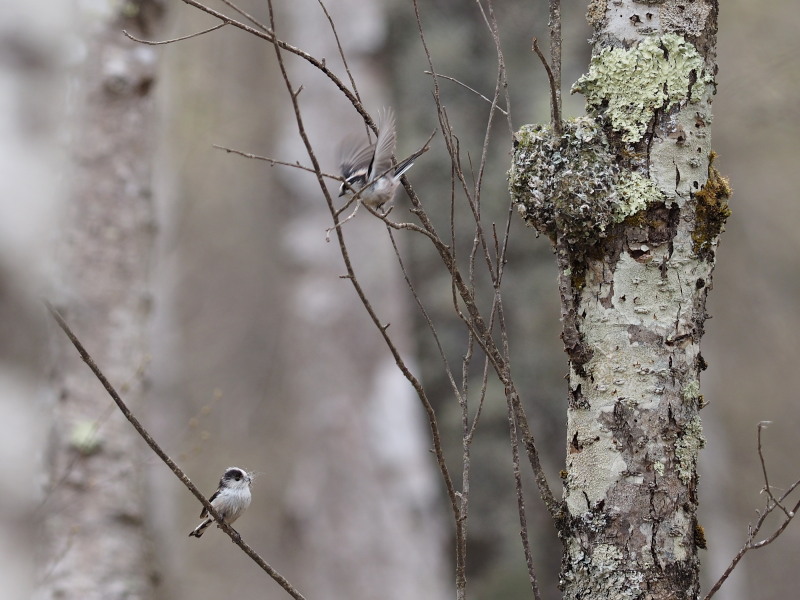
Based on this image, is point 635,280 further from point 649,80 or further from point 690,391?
point 649,80

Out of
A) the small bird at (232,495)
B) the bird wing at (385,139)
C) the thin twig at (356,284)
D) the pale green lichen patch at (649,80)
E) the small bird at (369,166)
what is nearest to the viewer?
the thin twig at (356,284)

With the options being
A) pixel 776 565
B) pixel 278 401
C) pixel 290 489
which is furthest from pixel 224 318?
pixel 776 565

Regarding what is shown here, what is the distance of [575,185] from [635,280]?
8.5 inches

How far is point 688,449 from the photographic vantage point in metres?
1.68

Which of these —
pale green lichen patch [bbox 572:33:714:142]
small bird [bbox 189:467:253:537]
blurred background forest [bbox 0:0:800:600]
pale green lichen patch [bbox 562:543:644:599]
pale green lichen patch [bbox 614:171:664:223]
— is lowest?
pale green lichen patch [bbox 562:543:644:599]

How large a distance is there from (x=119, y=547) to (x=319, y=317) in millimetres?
2020

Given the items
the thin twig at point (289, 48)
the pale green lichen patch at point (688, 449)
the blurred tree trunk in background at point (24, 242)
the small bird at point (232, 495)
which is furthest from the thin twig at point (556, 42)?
the small bird at point (232, 495)

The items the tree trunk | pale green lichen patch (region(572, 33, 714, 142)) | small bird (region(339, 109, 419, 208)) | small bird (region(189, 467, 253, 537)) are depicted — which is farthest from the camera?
the tree trunk

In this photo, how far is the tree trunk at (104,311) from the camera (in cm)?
367

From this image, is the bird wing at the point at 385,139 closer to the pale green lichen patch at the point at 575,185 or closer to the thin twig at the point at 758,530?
the pale green lichen patch at the point at 575,185

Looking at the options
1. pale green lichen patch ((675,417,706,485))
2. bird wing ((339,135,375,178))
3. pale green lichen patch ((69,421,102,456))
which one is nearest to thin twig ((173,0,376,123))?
bird wing ((339,135,375,178))

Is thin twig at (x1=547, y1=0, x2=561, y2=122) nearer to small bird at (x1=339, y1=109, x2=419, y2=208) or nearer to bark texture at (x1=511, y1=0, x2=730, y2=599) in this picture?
bark texture at (x1=511, y1=0, x2=730, y2=599)

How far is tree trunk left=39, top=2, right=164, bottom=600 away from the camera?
367 cm

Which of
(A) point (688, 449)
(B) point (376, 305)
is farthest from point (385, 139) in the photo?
(B) point (376, 305)
